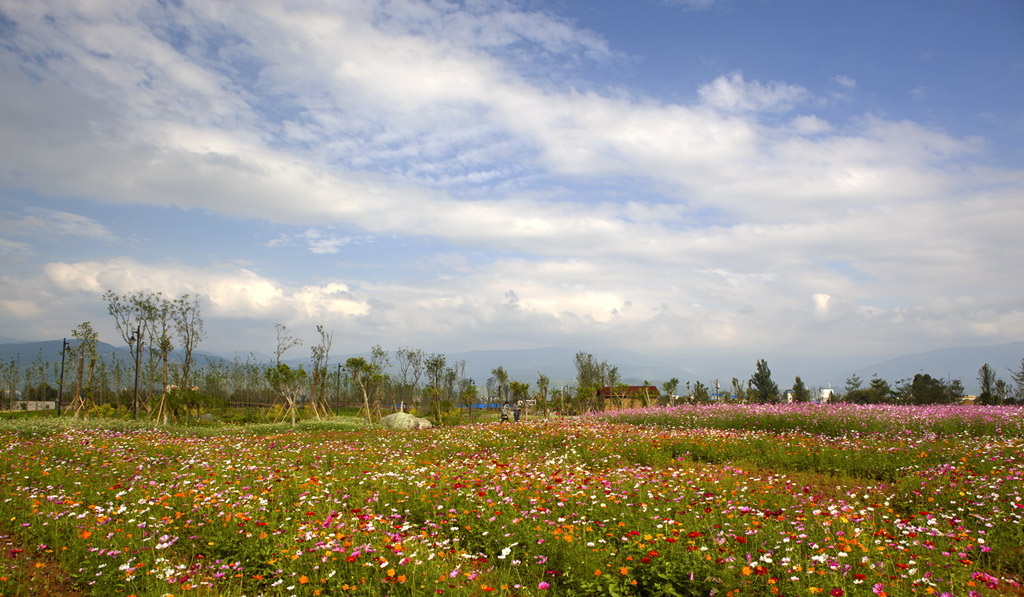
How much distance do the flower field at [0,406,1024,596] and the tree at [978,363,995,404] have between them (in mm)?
19692

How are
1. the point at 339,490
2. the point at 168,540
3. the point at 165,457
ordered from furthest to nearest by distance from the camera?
the point at 165,457 → the point at 339,490 → the point at 168,540

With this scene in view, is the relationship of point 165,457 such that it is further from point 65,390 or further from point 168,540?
point 65,390

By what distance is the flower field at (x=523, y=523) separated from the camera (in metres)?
4.41

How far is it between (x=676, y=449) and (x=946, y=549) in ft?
20.6

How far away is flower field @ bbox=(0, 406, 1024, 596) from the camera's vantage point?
441cm

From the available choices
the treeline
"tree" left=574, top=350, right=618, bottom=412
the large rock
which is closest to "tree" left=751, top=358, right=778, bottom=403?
the treeline

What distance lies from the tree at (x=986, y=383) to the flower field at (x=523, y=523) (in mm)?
19692

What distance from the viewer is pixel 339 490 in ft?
23.4

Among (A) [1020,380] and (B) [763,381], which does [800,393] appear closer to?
(B) [763,381]

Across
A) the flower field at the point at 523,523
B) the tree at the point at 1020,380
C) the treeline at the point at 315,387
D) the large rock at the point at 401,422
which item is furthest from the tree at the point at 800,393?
the flower field at the point at 523,523

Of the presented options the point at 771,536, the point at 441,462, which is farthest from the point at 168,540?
the point at 771,536

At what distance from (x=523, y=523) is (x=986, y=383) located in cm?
3007

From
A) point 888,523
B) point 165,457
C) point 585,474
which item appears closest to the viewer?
point 888,523

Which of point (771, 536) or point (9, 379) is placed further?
point (9, 379)
